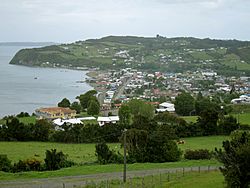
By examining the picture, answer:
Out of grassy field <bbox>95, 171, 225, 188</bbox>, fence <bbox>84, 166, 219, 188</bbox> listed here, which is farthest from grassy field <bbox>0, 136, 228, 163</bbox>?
grassy field <bbox>95, 171, 225, 188</bbox>

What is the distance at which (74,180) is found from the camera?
15492mm

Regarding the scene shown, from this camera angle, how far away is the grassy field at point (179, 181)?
13.1 m

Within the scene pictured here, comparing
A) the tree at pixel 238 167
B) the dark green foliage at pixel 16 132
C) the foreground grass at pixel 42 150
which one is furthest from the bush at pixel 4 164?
the tree at pixel 238 167

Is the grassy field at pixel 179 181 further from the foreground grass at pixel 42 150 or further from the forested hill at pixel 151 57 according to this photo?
the forested hill at pixel 151 57

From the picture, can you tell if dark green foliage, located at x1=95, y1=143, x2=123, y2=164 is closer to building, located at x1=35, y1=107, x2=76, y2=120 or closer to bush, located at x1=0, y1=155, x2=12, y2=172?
bush, located at x1=0, y1=155, x2=12, y2=172

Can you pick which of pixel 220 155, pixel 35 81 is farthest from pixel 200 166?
pixel 35 81

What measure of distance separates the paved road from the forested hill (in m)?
75.6

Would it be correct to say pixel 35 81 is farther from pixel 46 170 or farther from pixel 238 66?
pixel 46 170

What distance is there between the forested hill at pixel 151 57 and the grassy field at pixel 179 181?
253ft

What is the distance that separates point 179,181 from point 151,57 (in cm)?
11221

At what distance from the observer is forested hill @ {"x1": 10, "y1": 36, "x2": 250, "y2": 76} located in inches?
4131

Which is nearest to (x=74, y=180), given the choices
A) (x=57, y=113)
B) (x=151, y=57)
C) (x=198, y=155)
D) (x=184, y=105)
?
(x=198, y=155)

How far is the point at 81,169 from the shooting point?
58.0 feet

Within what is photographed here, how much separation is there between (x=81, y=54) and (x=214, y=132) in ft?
360
